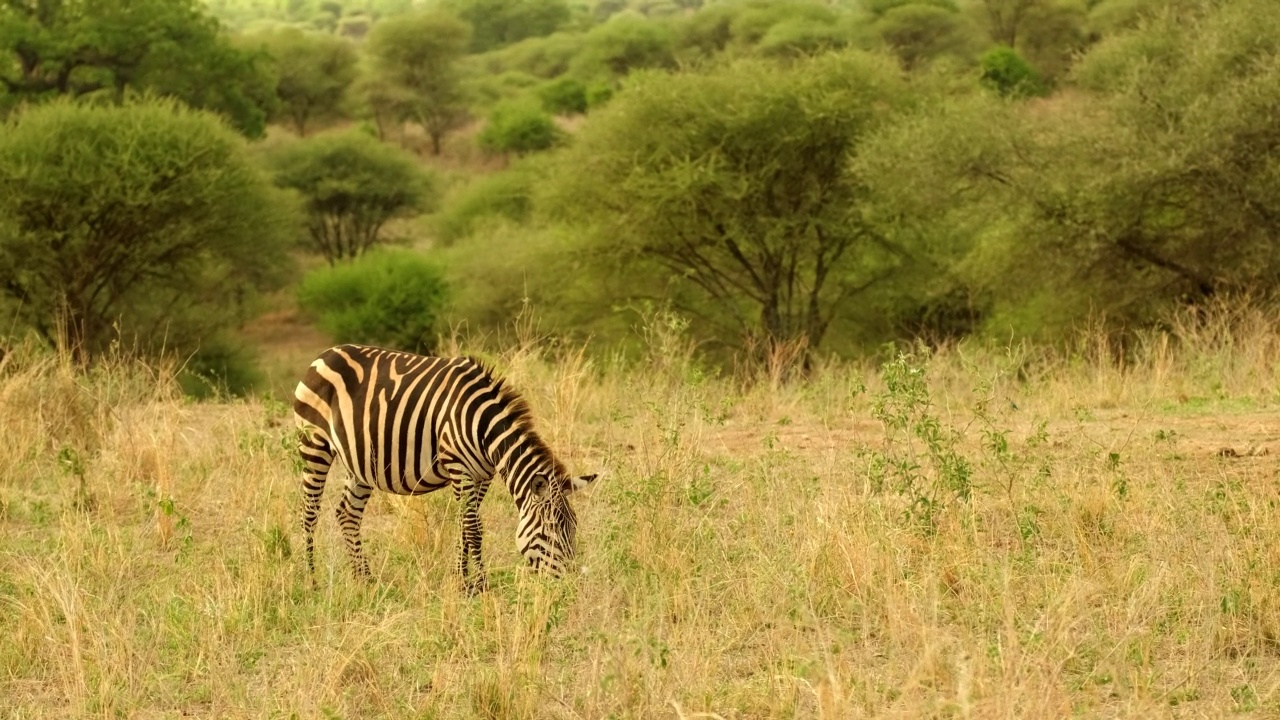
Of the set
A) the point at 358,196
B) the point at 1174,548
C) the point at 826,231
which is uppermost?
the point at 1174,548

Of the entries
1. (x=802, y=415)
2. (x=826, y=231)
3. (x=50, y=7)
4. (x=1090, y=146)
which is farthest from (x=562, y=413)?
(x=50, y=7)

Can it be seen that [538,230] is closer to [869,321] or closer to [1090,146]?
[869,321]

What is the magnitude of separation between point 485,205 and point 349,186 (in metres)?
2.97

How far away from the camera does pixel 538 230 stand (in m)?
25.4

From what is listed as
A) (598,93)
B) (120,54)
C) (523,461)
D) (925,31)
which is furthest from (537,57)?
(523,461)

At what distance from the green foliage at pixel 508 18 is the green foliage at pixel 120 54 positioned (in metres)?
37.7

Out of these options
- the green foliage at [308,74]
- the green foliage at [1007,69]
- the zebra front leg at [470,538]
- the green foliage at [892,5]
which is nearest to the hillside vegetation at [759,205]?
the green foliage at [1007,69]

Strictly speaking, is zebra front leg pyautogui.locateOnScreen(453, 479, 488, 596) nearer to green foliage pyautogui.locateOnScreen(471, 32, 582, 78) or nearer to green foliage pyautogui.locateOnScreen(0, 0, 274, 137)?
green foliage pyautogui.locateOnScreen(0, 0, 274, 137)

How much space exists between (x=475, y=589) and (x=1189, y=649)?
2.38 m

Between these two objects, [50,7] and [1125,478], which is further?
[50,7]

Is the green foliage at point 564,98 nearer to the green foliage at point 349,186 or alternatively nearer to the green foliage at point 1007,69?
the green foliage at point 349,186

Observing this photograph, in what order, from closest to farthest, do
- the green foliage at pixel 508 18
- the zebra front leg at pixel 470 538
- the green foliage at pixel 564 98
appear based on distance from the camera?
1. the zebra front leg at pixel 470 538
2. the green foliage at pixel 564 98
3. the green foliage at pixel 508 18

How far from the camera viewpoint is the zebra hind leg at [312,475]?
5.59m

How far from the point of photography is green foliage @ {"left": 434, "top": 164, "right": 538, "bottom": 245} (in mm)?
31406
